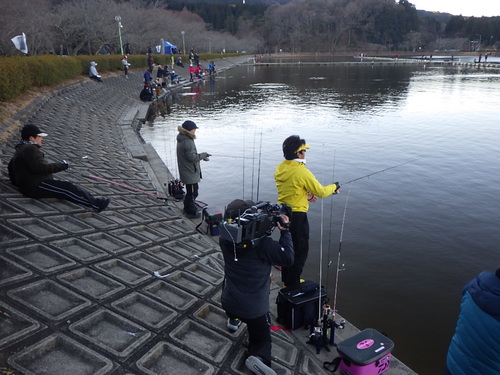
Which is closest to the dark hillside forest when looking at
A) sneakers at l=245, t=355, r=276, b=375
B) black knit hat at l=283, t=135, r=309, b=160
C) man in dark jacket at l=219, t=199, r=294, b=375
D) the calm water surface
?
the calm water surface

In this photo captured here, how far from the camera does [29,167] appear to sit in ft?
18.9

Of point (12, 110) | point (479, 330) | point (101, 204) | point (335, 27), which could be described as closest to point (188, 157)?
point (101, 204)

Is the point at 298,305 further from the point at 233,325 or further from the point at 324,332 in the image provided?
the point at 233,325

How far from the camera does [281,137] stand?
1617 cm

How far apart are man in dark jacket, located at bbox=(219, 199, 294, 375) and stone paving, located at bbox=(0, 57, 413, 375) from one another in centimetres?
36

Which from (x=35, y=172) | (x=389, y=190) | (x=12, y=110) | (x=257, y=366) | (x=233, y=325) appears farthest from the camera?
(x=12, y=110)

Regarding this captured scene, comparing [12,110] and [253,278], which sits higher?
[12,110]

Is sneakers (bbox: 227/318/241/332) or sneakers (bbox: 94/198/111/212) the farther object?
sneakers (bbox: 94/198/111/212)

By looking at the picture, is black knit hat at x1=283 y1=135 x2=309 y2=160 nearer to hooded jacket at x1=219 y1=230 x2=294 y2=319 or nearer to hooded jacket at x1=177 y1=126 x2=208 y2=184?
hooded jacket at x1=219 y1=230 x2=294 y2=319

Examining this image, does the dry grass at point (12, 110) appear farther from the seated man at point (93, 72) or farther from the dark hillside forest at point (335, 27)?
the dark hillside forest at point (335, 27)

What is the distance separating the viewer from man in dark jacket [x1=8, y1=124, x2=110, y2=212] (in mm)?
5668

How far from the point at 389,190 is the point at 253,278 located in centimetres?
789

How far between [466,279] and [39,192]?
7.32 meters

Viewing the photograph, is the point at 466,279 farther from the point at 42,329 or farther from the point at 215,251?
the point at 42,329
